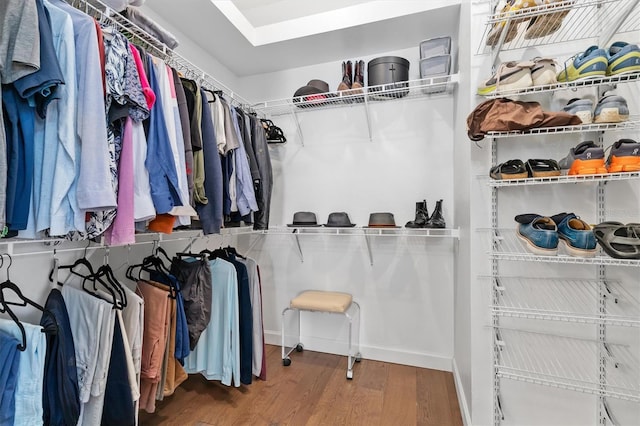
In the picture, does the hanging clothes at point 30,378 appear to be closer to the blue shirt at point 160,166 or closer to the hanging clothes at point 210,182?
the blue shirt at point 160,166

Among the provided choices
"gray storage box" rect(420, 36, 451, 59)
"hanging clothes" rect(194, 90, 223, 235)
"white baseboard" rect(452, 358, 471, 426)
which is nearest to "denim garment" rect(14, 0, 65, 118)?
"hanging clothes" rect(194, 90, 223, 235)

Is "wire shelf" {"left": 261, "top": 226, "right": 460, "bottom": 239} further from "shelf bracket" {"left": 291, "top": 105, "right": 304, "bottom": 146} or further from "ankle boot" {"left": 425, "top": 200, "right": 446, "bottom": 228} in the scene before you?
"shelf bracket" {"left": 291, "top": 105, "right": 304, "bottom": 146}

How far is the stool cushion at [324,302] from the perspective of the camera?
2131mm

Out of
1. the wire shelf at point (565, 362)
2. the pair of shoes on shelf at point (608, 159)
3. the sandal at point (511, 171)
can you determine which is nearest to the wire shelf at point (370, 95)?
the sandal at point (511, 171)

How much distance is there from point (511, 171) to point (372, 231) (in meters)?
1.10

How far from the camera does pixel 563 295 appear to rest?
141cm

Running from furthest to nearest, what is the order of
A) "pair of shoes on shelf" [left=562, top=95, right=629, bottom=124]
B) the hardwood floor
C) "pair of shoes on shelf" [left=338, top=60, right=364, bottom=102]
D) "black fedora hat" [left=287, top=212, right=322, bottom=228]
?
"black fedora hat" [left=287, top=212, right=322, bottom=228]
"pair of shoes on shelf" [left=338, top=60, right=364, bottom=102]
the hardwood floor
"pair of shoes on shelf" [left=562, top=95, right=629, bottom=124]

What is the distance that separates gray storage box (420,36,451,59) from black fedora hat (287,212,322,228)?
1384 millimetres

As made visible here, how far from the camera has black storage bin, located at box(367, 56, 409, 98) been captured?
2115mm

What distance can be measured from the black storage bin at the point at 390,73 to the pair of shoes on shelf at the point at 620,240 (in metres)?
1.40

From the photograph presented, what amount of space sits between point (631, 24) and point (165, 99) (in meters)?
2.07

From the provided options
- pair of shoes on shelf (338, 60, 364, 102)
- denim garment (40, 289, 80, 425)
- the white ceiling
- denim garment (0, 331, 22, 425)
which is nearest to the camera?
denim garment (0, 331, 22, 425)

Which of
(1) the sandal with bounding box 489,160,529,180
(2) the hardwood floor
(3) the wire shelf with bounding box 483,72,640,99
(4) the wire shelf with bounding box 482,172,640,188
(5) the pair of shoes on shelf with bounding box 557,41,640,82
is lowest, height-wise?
(2) the hardwood floor

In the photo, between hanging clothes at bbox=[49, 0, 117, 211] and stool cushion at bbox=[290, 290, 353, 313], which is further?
stool cushion at bbox=[290, 290, 353, 313]
